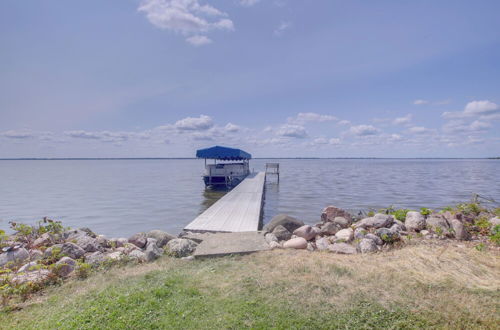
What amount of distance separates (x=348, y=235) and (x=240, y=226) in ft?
11.2

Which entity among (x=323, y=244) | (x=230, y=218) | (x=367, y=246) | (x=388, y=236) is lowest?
(x=230, y=218)

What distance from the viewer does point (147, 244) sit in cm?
699

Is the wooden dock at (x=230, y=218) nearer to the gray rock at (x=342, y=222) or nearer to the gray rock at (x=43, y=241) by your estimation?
the gray rock at (x=342, y=222)

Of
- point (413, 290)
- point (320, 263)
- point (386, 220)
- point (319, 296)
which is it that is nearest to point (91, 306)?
point (319, 296)

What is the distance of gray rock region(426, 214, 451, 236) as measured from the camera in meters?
6.85

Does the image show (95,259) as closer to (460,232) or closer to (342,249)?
(342,249)

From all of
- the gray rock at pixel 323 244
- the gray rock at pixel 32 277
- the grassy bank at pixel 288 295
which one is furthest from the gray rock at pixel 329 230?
the gray rock at pixel 32 277

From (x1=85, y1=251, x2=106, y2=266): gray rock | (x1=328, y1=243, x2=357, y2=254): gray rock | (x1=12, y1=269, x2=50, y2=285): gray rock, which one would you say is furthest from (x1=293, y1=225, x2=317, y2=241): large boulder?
(x1=12, y1=269, x2=50, y2=285): gray rock

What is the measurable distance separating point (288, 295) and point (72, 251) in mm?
4715

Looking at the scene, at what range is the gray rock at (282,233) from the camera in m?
7.70

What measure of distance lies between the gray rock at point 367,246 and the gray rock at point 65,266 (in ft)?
18.9

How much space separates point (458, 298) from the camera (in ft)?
12.3

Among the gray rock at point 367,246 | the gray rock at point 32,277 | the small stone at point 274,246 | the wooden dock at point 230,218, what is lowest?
the wooden dock at point 230,218

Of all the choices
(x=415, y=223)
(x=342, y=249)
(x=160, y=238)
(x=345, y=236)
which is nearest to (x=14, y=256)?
(x=160, y=238)
